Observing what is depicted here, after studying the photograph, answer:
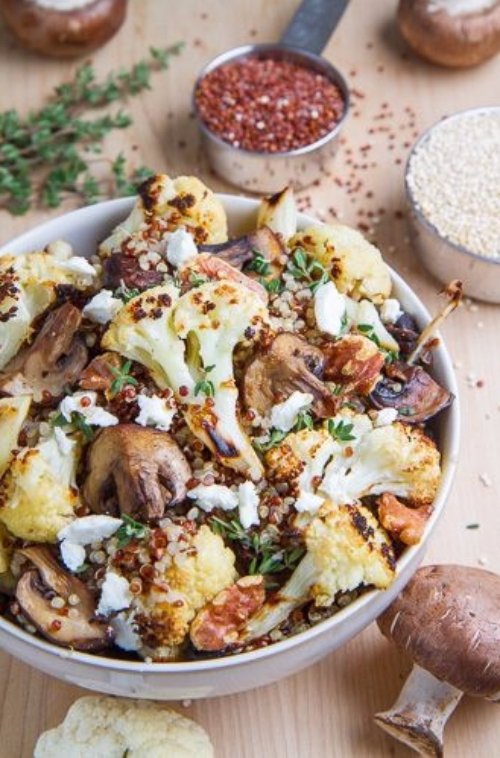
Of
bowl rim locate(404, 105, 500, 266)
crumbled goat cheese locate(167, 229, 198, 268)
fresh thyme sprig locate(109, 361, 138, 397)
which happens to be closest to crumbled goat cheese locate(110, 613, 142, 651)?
fresh thyme sprig locate(109, 361, 138, 397)

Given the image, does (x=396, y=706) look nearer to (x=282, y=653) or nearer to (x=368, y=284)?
(x=282, y=653)

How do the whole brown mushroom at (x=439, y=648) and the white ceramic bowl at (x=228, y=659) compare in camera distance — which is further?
the whole brown mushroom at (x=439, y=648)

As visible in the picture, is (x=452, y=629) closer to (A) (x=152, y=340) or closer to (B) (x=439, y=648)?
(B) (x=439, y=648)

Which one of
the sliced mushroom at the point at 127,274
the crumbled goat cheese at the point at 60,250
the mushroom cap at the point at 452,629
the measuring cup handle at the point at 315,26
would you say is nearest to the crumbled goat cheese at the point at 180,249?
the sliced mushroom at the point at 127,274

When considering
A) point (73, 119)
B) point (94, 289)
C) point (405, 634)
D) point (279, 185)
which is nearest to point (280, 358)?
point (94, 289)

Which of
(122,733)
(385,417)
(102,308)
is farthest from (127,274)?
(122,733)

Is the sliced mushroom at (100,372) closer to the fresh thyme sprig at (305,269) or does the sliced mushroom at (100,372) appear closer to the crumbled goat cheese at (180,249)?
the crumbled goat cheese at (180,249)

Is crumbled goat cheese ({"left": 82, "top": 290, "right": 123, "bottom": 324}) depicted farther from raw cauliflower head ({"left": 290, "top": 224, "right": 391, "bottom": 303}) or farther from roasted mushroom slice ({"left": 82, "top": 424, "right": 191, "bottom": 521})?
raw cauliflower head ({"left": 290, "top": 224, "right": 391, "bottom": 303})
